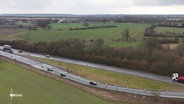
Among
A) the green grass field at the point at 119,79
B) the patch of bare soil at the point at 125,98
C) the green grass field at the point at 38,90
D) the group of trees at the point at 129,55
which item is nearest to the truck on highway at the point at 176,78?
the green grass field at the point at 119,79

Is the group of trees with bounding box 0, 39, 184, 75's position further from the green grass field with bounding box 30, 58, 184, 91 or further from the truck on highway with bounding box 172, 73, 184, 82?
the green grass field with bounding box 30, 58, 184, 91

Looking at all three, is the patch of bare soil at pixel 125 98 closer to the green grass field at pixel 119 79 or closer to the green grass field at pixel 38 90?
the green grass field at pixel 38 90

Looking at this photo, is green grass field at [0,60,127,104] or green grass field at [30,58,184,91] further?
green grass field at [30,58,184,91]

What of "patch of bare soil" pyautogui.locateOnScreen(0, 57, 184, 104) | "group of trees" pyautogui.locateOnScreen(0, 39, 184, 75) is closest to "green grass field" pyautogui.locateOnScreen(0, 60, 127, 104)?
"patch of bare soil" pyautogui.locateOnScreen(0, 57, 184, 104)

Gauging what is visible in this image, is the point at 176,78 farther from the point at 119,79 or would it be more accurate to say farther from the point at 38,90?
the point at 38,90

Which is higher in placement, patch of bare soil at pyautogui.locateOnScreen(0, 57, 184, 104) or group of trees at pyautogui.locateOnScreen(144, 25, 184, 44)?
group of trees at pyautogui.locateOnScreen(144, 25, 184, 44)
